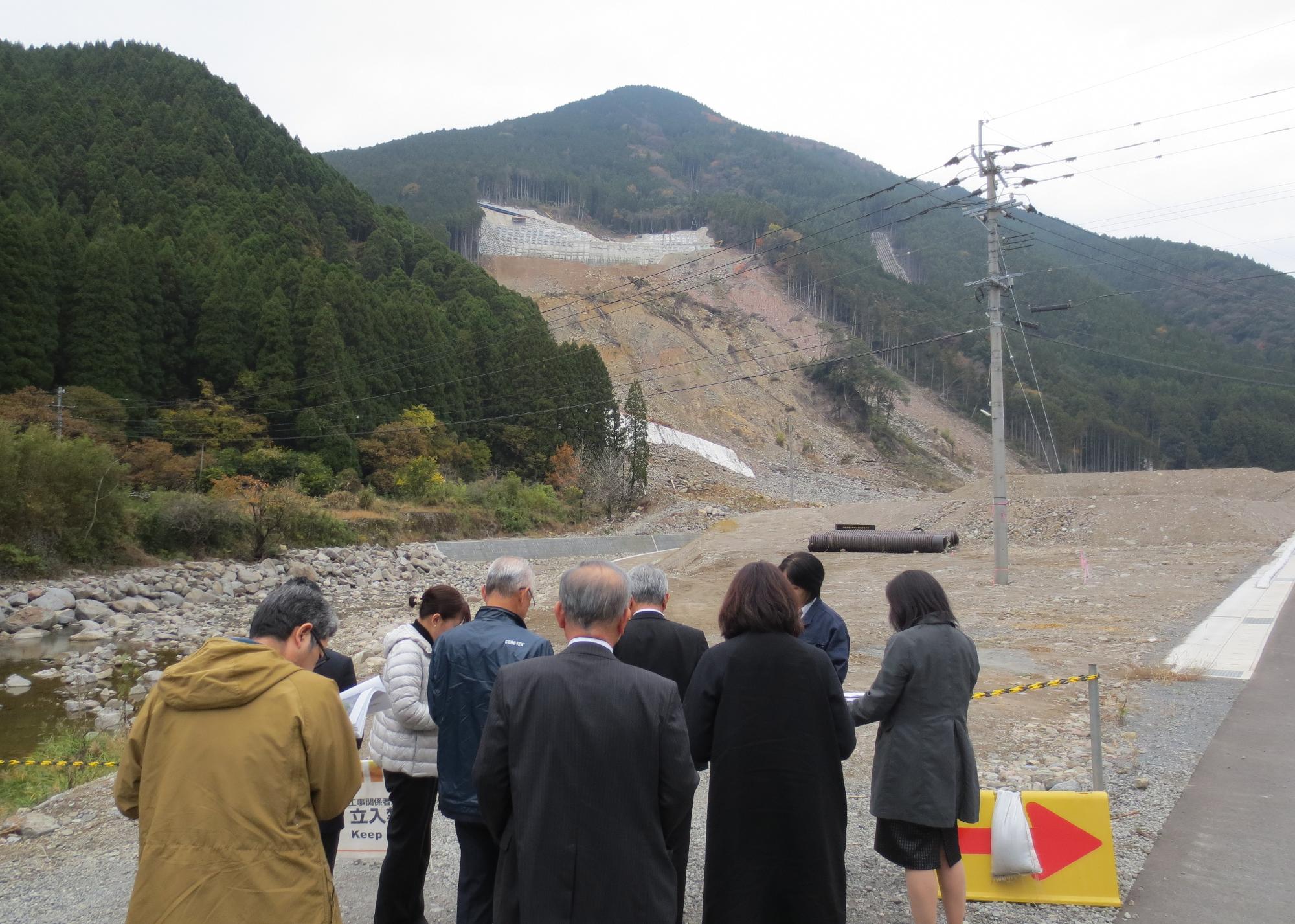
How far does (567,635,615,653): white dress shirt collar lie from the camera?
271cm

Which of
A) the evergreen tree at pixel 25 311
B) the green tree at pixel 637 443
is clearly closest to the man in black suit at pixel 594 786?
the evergreen tree at pixel 25 311

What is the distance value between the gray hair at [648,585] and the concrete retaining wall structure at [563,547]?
36942 millimetres

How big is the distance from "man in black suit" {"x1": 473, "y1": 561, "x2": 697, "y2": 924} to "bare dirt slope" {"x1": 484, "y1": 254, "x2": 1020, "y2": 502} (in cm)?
6819

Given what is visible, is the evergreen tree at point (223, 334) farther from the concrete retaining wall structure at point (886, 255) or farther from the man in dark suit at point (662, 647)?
the concrete retaining wall structure at point (886, 255)

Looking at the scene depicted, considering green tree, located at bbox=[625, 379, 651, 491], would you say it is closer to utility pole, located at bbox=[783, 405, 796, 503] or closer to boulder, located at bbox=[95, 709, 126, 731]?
utility pole, located at bbox=[783, 405, 796, 503]

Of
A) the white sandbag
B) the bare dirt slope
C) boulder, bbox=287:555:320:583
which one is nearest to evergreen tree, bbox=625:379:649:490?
the bare dirt slope

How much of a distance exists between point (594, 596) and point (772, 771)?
939mm

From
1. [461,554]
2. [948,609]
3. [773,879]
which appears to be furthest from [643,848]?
[461,554]

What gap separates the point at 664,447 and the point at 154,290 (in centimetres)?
3951

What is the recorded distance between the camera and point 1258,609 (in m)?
15.4

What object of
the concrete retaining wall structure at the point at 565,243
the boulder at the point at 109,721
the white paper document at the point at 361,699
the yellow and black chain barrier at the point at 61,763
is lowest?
the boulder at the point at 109,721

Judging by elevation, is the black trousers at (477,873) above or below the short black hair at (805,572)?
below

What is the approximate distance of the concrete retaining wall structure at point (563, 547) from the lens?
42719 mm

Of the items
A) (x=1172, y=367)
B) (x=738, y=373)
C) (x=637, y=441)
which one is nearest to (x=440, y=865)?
(x=637, y=441)
